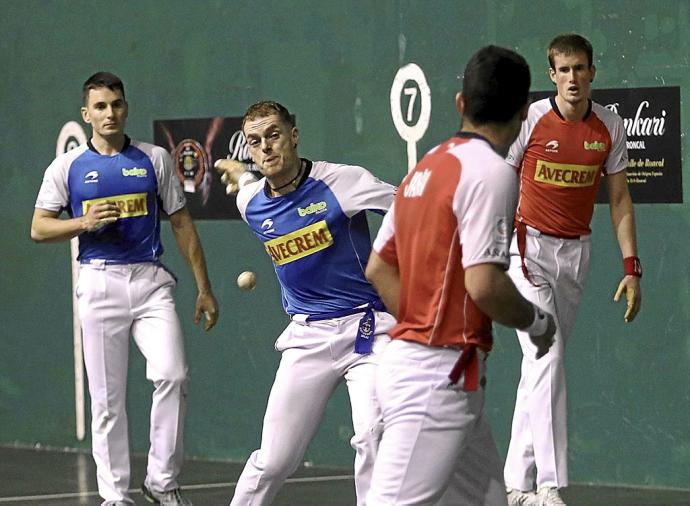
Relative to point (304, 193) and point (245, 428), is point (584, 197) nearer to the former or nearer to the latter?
point (304, 193)

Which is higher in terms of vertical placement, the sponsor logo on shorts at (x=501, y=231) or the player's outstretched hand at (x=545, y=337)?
the sponsor logo on shorts at (x=501, y=231)

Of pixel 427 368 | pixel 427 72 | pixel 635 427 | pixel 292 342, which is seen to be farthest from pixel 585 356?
pixel 427 368

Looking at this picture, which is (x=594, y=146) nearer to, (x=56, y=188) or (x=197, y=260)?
(x=197, y=260)

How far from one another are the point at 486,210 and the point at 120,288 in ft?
11.6

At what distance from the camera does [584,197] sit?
6.49m

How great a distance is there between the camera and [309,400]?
5367 mm

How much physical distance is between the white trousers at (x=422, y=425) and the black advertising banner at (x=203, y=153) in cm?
482

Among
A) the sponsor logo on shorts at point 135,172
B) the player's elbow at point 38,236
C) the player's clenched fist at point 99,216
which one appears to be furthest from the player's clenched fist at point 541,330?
the player's elbow at point 38,236

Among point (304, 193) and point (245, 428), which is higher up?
point (304, 193)

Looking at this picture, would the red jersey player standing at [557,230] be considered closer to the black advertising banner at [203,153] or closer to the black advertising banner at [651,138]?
the black advertising banner at [651,138]

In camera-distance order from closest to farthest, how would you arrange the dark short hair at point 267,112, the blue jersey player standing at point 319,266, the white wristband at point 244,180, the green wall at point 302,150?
the blue jersey player standing at point 319,266 → the dark short hair at point 267,112 → the white wristband at point 244,180 → the green wall at point 302,150

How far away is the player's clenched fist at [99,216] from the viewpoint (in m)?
6.71

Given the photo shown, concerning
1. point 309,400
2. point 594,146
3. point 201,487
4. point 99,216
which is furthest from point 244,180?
point 201,487

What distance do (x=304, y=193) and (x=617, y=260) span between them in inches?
97.0
